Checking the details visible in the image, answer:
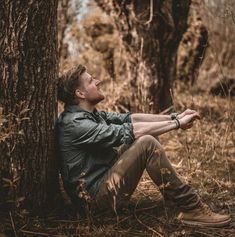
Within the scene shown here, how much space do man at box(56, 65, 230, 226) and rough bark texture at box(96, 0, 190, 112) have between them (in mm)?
2611

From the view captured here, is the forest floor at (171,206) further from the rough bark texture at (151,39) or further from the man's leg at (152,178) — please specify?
the rough bark texture at (151,39)

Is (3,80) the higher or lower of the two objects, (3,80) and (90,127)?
the higher

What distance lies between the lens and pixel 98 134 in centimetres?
325

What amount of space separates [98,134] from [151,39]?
A: 3.32 m

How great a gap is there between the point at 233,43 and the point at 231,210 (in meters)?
8.92

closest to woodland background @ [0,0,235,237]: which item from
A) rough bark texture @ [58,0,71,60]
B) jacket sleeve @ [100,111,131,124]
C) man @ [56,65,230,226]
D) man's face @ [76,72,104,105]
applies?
man @ [56,65,230,226]

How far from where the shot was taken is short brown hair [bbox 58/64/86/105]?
3.59 m

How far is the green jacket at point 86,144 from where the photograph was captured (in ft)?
10.7

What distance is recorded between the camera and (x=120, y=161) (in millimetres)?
3385

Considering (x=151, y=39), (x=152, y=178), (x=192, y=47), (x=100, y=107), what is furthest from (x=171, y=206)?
(x=192, y=47)

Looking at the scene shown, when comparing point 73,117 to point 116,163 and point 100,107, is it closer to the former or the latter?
point 116,163

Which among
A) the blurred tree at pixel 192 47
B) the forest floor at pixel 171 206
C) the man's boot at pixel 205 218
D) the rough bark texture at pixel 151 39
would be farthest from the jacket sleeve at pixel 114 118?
the blurred tree at pixel 192 47

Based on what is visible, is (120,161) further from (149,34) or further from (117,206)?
(149,34)

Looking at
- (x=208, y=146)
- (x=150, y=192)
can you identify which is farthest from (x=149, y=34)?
(x=150, y=192)
